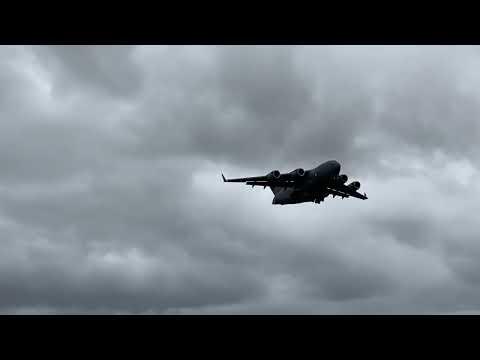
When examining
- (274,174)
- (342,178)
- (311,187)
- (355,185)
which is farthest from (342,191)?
(274,174)

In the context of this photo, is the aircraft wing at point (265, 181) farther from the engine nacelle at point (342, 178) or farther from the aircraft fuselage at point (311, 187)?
the engine nacelle at point (342, 178)

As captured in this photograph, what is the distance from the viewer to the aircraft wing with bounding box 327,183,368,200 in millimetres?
64188

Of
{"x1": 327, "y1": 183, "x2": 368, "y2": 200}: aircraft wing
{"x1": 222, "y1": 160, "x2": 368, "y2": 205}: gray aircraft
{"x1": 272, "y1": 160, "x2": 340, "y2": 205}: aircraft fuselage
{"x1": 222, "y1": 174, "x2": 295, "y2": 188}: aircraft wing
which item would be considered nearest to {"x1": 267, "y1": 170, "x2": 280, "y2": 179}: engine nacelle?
{"x1": 222, "y1": 160, "x2": 368, "y2": 205}: gray aircraft

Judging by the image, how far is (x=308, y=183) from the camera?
2420 inches

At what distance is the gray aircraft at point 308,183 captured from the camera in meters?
58.9

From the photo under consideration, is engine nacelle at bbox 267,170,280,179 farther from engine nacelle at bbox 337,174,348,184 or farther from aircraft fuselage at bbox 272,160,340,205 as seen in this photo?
engine nacelle at bbox 337,174,348,184

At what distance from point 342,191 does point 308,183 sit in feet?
26.1

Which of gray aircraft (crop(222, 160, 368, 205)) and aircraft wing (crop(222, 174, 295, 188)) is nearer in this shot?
gray aircraft (crop(222, 160, 368, 205))

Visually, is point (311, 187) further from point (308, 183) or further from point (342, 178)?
point (342, 178)
